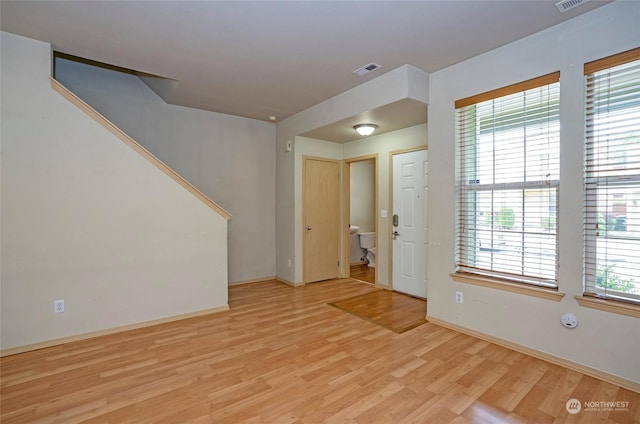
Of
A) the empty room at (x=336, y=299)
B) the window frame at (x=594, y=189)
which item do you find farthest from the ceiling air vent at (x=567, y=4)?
the window frame at (x=594, y=189)

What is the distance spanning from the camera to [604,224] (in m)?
2.30

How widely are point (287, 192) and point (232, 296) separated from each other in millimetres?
1856

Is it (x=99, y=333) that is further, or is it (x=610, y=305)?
(x=99, y=333)

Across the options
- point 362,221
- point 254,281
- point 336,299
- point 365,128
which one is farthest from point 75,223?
point 362,221

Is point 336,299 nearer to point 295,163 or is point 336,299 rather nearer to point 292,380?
point 292,380

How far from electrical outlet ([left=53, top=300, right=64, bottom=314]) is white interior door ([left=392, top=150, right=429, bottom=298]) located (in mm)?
3987

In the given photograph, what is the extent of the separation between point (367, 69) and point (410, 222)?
220cm

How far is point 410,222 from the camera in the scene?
4.39 m

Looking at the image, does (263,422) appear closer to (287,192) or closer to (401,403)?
(401,403)

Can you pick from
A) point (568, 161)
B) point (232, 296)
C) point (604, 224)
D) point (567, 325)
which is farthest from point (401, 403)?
point (232, 296)

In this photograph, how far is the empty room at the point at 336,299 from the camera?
2139 millimetres

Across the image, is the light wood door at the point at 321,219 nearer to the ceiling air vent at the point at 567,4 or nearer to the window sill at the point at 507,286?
the window sill at the point at 507,286

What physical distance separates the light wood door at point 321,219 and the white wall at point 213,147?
70 cm

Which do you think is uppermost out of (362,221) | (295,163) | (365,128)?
(365,128)
